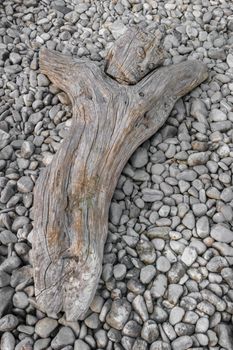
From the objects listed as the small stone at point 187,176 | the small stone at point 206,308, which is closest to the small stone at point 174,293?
the small stone at point 206,308

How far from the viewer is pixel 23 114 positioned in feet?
9.67

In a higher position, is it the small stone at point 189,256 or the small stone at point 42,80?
the small stone at point 42,80

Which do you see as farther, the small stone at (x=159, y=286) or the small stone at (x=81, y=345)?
the small stone at (x=159, y=286)

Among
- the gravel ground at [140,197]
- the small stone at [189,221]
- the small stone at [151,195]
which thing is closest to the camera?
the gravel ground at [140,197]

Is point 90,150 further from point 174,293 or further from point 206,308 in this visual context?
point 206,308

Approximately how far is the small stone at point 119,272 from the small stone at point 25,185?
68 cm

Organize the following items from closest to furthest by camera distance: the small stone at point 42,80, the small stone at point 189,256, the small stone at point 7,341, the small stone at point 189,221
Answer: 1. the small stone at point 7,341
2. the small stone at point 189,256
3. the small stone at point 189,221
4. the small stone at point 42,80

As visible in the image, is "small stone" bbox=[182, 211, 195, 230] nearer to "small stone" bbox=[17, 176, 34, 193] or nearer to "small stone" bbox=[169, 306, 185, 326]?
"small stone" bbox=[169, 306, 185, 326]

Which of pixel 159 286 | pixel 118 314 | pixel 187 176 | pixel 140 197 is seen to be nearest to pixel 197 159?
pixel 187 176

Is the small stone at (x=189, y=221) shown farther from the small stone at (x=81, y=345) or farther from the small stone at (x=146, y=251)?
the small stone at (x=81, y=345)

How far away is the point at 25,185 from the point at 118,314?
2.95ft

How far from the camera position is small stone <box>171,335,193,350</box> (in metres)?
2.07

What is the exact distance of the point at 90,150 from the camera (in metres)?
2.52

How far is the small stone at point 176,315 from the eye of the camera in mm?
2152
